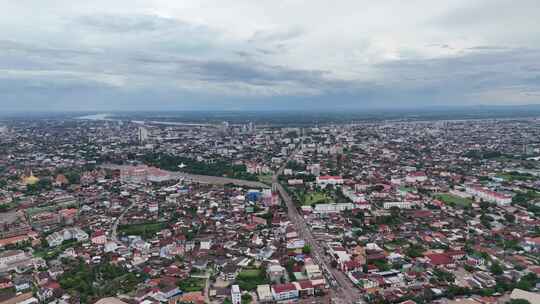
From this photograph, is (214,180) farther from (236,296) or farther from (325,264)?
(236,296)

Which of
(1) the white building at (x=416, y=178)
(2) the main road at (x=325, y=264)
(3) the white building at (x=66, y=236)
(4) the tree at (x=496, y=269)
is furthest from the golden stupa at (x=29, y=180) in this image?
(4) the tree at (x=496, y=269)

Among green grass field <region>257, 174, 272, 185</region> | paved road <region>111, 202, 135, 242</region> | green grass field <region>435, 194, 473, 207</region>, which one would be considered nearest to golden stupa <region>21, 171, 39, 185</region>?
paved road <region>111, 202, 135, 242</region>

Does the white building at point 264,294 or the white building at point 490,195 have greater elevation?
the white building at point 490,195

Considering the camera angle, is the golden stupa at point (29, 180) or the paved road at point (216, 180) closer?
the golden stupa at point (29, 180)

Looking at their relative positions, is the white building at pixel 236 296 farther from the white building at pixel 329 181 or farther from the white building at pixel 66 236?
the white building at pixel 329 181

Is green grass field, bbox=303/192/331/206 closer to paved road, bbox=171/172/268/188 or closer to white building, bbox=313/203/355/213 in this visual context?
white building, bbox=313/203/355/213

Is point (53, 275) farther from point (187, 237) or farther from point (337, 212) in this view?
point (337, 212)

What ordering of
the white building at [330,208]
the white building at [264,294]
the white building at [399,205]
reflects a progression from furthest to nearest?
the white building at [399,205] < the white building at [330,208] < the white building at [264,294]
